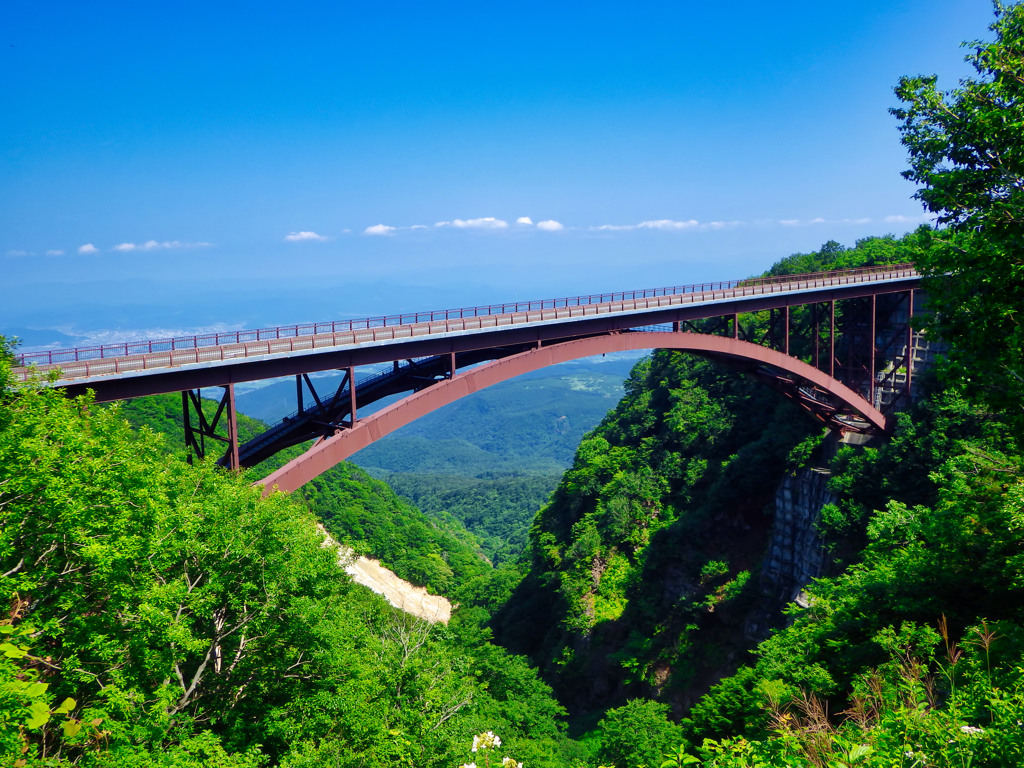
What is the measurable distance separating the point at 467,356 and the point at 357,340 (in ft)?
21.1

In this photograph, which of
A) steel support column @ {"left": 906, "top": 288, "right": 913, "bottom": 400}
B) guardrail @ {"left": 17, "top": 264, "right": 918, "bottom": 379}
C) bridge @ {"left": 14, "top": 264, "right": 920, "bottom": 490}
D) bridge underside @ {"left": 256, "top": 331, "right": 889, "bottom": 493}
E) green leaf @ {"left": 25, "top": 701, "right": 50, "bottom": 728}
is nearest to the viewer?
green leaf @ {"left": 25, "top": 701, "right": 50, "bottom": 728}

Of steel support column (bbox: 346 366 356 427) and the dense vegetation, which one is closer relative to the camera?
the dense vegetation

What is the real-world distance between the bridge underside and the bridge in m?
0.05

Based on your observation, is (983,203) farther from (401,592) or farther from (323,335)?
(401,592)

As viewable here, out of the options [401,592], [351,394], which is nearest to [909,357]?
[351,394]

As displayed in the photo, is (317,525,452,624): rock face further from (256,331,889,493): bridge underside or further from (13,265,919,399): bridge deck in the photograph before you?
(13,265,919,399): bridge deck

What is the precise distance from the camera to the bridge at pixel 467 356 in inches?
733

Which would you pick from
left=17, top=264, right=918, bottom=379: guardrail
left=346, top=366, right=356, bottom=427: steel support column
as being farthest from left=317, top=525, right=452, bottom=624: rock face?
left=346, top=366, right=356, bottom=427: steel support column

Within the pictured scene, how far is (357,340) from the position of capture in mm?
21734

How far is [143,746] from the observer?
34.4 feet

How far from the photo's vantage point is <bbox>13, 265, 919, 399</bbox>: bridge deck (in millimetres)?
17766

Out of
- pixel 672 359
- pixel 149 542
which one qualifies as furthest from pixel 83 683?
pixel 672 359

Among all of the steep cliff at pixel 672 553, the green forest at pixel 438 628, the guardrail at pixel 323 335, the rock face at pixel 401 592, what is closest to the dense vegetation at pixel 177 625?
the green forest at pixel 438 628

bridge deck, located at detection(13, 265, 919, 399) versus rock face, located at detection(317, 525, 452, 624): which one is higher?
bridge deck, located at detection(13, 265, 919, 399)
